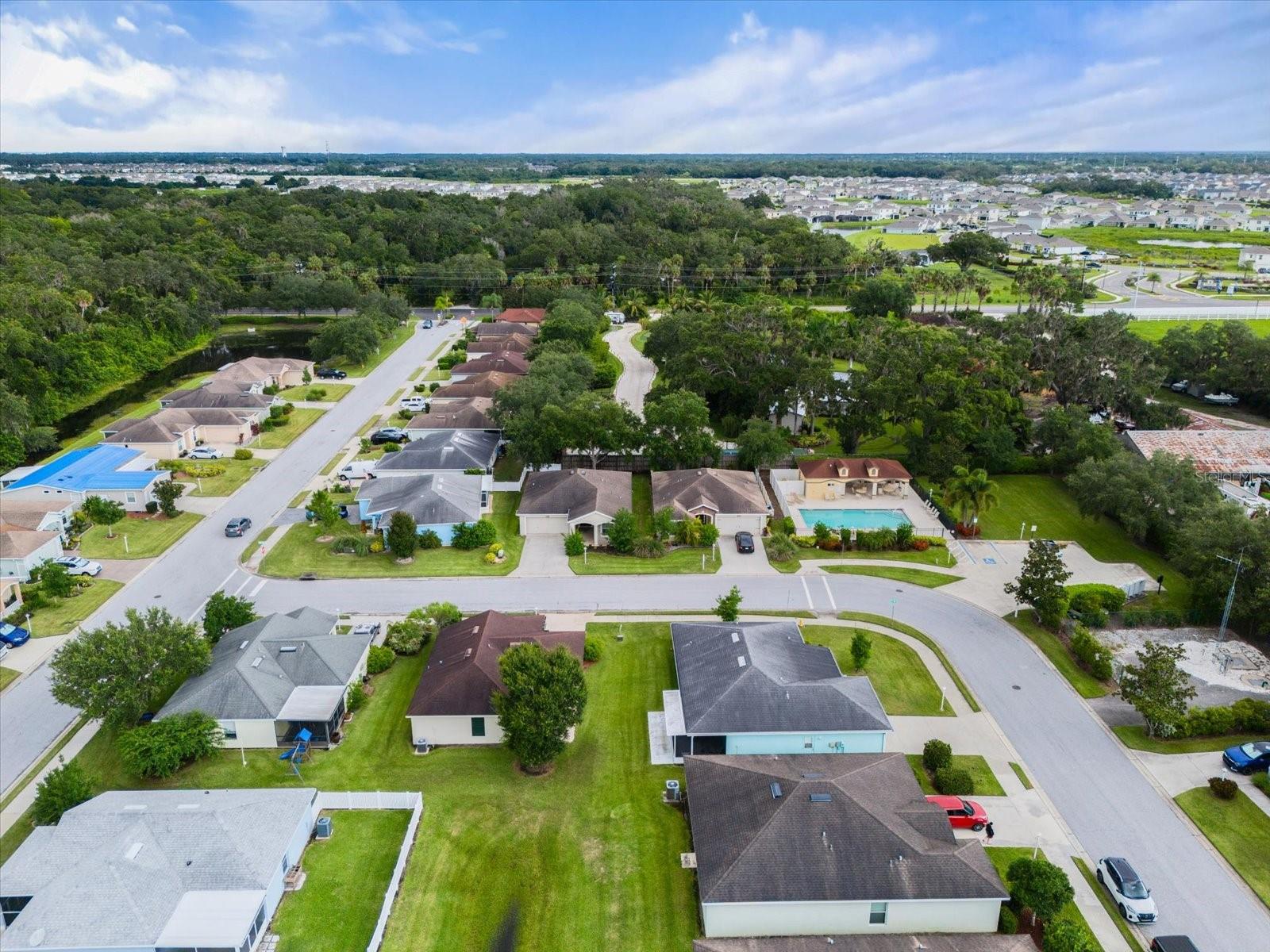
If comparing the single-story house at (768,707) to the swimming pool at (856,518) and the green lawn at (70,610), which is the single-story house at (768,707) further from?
the green lawn at (70,610)

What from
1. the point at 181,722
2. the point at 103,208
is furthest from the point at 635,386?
the point at 103,208

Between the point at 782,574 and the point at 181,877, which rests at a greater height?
the point at 181,877

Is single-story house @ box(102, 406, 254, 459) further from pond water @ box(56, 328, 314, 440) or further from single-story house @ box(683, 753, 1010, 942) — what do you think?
single-story house @ box(683, 753, 1010, 942)

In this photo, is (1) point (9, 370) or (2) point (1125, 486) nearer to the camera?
(2) point (1125, 486)

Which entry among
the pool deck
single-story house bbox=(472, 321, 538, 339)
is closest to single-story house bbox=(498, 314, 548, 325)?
single-story house bbox=(472, 321, 538, 339)

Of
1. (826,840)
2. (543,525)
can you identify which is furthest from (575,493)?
(826,840)

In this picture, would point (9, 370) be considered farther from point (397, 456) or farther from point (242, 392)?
point (397, 456)

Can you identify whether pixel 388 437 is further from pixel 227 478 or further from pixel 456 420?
pixel 227 478
